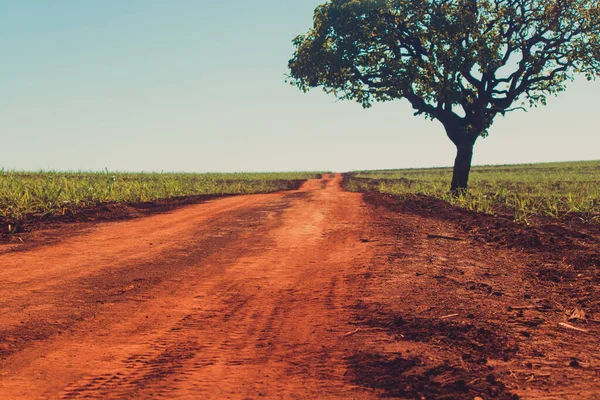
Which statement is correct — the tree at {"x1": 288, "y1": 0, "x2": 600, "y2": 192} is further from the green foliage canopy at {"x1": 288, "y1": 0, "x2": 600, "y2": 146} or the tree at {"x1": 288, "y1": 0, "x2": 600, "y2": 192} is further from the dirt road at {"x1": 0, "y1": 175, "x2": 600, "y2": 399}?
the dirt road at {"x1": 0, "y1": 175, "x2": 600, "y2": 399}

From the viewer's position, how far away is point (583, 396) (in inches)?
138

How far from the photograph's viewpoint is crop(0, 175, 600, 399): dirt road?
3670 mm

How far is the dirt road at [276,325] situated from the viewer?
3.67m

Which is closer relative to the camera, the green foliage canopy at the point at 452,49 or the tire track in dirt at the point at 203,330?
the tire track in dirt at the point at 203,330

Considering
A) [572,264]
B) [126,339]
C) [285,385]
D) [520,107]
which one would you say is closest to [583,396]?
[285,385]

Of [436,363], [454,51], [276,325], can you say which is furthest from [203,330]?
[454,51]

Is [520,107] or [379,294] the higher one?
[520,107]

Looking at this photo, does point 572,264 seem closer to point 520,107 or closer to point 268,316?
point 268,316

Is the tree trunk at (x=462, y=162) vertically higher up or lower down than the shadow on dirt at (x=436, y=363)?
higher up

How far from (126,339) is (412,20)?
2148cm

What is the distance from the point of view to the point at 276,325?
4.91m

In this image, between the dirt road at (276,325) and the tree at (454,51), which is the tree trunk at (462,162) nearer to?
the tree at (454,51)

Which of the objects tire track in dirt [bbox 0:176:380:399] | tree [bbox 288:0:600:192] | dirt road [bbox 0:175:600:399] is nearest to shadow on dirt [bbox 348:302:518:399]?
dirt road [bbox 0:175:600:399]

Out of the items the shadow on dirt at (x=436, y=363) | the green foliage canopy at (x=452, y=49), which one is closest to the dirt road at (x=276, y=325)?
the shadow on dirt at (x=436, y=363)
